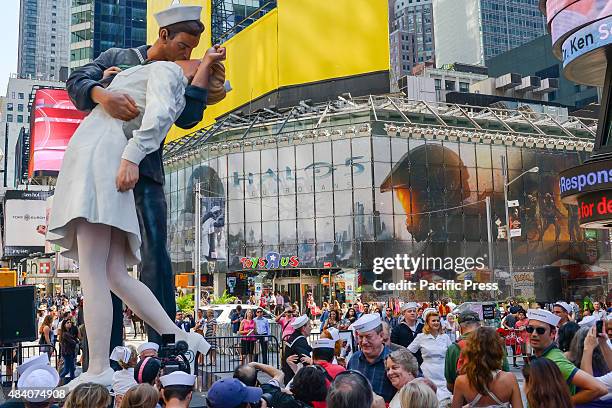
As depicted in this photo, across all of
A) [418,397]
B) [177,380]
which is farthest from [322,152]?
[418,397]

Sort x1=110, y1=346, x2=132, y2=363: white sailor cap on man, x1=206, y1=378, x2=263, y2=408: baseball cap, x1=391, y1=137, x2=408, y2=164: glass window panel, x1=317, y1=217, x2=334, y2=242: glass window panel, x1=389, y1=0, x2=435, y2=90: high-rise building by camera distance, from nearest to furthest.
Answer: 1. x1=206, y1=378, x2=263, y2=408: baseball cap
2. x1=110, y1=346, x2=132, y2=363: white sailor cap on man
3. x1=317, y1=217, x2=334, y2=242: glass window panel
4. x1=391, y1=137, x2=408, y2=164: glass window panel
5. x1=389, y1=0, x2=435, y2=90: high-rise building


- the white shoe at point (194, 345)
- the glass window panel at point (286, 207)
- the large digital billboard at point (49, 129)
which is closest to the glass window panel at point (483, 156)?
the glass window panel at point (286, 207)

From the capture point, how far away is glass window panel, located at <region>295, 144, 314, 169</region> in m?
42.9

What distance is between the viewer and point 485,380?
5.00 meters

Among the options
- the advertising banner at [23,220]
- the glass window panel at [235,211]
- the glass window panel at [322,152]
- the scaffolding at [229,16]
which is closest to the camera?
the glass window panel at [322,152]

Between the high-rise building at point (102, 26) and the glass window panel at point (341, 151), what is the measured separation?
58.8 m

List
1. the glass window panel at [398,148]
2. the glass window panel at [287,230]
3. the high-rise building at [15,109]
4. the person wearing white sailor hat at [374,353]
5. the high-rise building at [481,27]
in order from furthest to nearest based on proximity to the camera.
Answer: the high-rise building at [481,27] < the high-rise building at [15,109] < the glass window panel at [287,230] < the glass window panel at [398,148] < the person wearing white sailor hat at [374,353]

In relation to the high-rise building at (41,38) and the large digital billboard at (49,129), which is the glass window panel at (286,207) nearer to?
the large digital billboard at (49,129)

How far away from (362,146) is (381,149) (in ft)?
4.02

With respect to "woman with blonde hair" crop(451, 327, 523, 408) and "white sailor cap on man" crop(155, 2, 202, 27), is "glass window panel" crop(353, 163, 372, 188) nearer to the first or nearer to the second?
"white sailor cap on man" crop(155, 2, 202, 27)

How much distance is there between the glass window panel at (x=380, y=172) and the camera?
41312 mm

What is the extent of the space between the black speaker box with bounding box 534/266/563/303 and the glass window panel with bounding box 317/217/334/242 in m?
14.0

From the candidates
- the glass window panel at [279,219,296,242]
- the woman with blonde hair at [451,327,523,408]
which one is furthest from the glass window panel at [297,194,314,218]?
the woman with blonde hair at [451,327,523,408]

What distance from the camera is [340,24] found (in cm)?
4916
